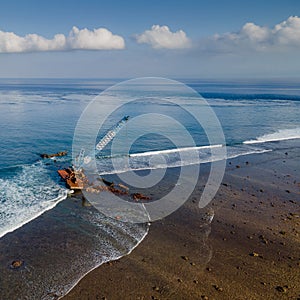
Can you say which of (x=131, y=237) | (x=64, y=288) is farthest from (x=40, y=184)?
(x=64, y=288)

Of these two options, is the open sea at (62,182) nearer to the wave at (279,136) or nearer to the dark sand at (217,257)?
the wave at (279,136)

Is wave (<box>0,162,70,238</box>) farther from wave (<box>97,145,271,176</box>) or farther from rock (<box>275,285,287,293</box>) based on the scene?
rock (<box>275,285,287,293</box>)

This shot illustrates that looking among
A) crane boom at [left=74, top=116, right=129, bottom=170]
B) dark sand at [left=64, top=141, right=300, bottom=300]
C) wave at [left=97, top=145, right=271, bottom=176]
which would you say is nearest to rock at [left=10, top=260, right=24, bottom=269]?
dark sand at [left=64, top=141, right=300, bottom=300]

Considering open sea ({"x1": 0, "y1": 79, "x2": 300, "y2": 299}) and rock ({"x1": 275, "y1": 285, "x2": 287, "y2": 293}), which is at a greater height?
rock ({"x1": 275, "y1": 285, "x2": 287, "y2": 293})

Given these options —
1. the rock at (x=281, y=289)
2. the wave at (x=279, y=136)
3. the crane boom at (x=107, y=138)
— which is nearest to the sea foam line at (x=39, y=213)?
the rock at (x=281, y=289)

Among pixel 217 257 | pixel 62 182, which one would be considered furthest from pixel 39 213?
pixel 217 257

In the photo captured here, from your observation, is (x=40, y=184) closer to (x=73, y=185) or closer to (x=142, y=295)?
(x=73, y=185)
